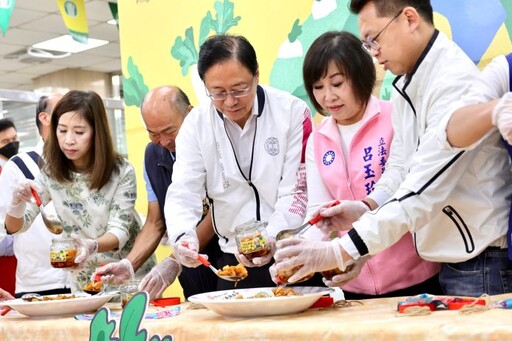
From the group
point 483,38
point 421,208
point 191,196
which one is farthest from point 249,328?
point 483,38

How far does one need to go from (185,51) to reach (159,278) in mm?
1849

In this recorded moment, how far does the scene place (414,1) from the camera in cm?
174

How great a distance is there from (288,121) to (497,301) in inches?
39.1

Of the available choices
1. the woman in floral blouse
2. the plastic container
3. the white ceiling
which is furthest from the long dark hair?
the white ceiling

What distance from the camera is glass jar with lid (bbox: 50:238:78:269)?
221 centimetres

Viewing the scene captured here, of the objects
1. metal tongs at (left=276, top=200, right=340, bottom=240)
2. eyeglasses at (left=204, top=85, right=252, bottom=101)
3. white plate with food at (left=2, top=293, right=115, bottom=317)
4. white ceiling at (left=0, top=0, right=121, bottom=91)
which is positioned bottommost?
white plate with food at (left=2, top=293, right=115, bottom=317)

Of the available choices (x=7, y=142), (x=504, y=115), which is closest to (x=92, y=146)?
(x=504, y=115)

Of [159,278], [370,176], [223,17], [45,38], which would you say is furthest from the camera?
[45,38]

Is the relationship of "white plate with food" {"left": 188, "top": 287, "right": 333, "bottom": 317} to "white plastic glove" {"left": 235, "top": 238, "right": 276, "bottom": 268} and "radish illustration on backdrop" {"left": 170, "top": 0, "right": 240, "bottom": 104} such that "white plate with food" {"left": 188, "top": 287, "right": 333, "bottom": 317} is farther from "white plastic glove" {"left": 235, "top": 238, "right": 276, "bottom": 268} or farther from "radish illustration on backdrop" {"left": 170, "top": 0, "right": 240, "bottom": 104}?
"radish illustration on backdrop" {"left": 170, "top": 0, "right": 240, "bottom": 104}

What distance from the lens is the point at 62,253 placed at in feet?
7.25

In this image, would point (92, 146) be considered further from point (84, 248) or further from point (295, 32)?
point (295, 32)

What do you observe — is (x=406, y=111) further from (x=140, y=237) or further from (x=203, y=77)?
(x=140, y=237)

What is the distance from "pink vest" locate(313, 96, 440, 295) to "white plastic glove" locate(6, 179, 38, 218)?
1.13 meters

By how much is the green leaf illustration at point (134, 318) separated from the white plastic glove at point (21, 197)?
113cm
